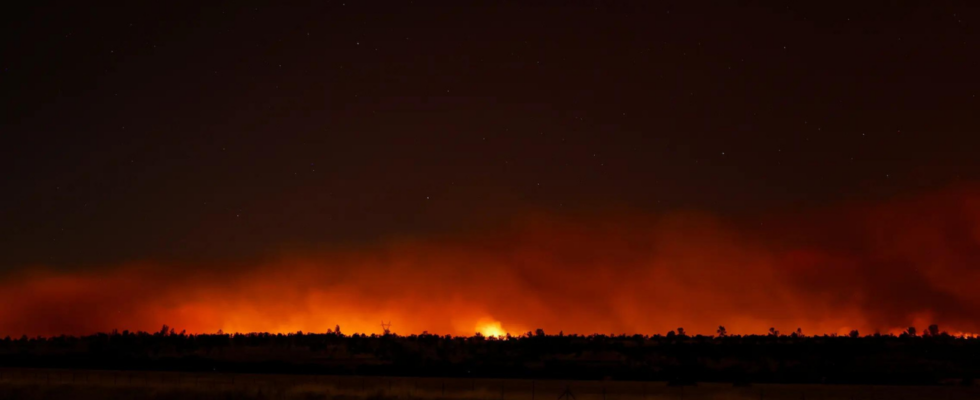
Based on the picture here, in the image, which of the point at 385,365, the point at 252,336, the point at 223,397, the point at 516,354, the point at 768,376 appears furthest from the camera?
the point at 252,336

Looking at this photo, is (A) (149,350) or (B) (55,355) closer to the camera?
(B) (55,355)

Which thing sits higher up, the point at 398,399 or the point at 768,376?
the point at 768,376

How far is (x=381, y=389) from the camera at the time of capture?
201 feet

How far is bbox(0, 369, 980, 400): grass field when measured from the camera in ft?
193

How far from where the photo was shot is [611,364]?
322ft

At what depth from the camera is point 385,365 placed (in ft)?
312

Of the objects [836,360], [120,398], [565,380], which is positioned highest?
[836,360]

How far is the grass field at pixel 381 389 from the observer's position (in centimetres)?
5881

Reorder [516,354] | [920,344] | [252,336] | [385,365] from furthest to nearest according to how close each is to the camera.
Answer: [252,336] < [920,344] < [516,354] < [385,365]

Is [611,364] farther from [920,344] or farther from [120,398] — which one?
[120,398]

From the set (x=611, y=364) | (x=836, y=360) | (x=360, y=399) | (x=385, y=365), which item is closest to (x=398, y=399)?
(x=360, y=399)

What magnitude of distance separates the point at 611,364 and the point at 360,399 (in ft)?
152

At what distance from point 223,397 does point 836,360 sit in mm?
68462

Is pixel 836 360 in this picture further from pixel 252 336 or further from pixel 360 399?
pixel 252 336
